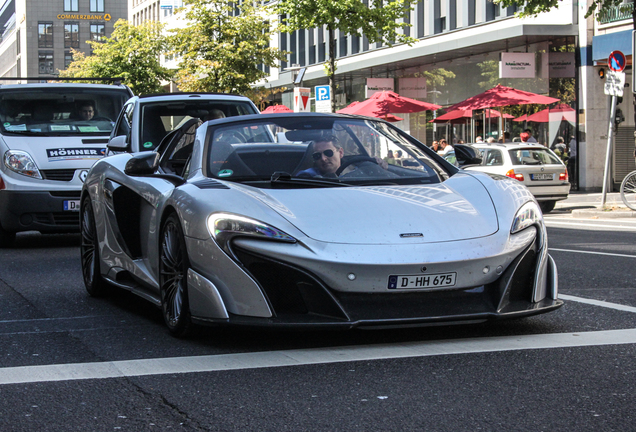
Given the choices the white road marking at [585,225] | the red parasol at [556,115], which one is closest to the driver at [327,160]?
the white road marking at [585,225]

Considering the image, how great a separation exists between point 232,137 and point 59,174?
6580mm

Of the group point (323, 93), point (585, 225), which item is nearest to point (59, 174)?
point (585, 225)

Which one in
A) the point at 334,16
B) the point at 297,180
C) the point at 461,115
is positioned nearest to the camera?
the point at 297,180

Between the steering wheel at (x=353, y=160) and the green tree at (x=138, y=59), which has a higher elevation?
the green tree at (x=138, y=59)

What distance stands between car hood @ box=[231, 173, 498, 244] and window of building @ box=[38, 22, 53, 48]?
127 m

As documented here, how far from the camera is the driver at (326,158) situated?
5719 mm

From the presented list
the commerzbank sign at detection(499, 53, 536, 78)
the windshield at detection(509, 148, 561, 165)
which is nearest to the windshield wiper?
the windshield at detection(509, 148, 561, 165)

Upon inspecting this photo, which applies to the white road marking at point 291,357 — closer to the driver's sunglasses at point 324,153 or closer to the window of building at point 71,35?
the driver's sunglasses at point 324,153

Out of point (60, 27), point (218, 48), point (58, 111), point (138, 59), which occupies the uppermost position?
point (60, 27)

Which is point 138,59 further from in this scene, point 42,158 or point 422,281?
point 422,281

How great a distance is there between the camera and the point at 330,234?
190 inches

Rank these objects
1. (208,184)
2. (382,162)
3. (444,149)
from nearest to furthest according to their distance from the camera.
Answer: (208,184), (382,162), (444,149)

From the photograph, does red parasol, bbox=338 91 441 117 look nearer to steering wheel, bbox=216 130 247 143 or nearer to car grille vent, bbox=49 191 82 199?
car grille vent, bbox=49 191 82 199

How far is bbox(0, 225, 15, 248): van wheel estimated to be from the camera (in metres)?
12.2
